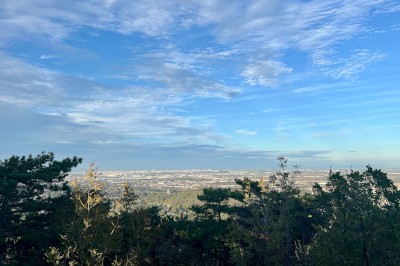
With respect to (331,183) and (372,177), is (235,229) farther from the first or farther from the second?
(372,177)

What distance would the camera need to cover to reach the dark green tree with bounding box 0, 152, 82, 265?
2719 cm

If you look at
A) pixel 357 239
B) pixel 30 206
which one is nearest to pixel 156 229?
pixel 30 206

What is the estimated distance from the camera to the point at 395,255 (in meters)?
22.3

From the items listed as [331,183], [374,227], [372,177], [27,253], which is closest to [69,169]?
[27,253]

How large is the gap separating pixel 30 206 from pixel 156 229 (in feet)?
46.3

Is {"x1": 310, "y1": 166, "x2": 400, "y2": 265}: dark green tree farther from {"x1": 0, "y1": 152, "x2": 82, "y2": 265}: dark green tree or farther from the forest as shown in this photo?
{"x1": 0, "y1": 152, "x2": 82, "y2": 265}: dark green tree

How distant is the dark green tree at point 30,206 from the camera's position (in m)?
27.2

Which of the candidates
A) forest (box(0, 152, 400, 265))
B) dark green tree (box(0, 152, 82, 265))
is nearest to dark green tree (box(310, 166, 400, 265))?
forest (box(0, 152, 400, 265))

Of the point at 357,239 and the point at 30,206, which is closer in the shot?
the point at 357,239

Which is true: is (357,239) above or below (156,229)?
above

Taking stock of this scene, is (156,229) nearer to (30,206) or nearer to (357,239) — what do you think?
(30,206)

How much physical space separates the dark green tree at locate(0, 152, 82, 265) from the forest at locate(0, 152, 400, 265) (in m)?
0.10

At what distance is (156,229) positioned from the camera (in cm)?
2931

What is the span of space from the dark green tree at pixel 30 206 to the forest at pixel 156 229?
99 mm
